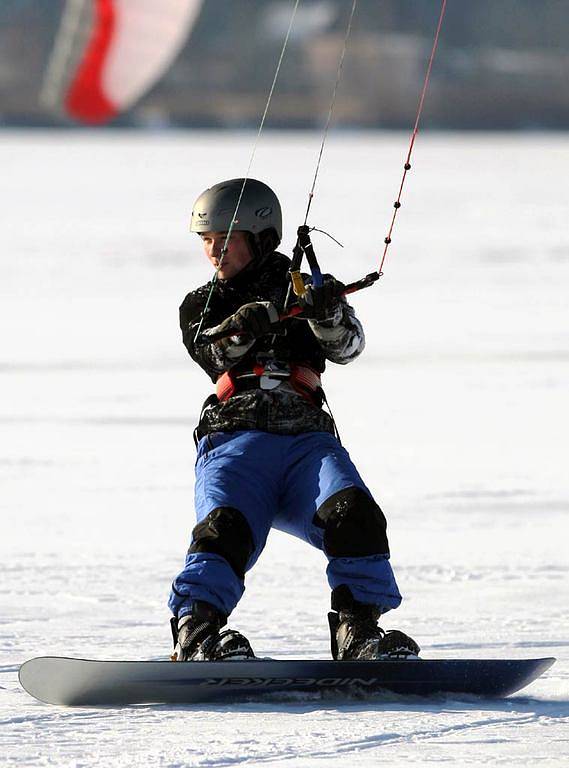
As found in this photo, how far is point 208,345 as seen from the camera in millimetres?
3641

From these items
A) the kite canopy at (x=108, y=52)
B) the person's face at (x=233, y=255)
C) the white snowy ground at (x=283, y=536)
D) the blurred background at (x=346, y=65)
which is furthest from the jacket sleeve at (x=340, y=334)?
the blurred background at (x=346, y=65)

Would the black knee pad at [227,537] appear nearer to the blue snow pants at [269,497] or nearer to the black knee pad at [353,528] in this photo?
the blue snow pants at [269,497]

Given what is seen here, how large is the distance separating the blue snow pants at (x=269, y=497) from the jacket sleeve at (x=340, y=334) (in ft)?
0.56

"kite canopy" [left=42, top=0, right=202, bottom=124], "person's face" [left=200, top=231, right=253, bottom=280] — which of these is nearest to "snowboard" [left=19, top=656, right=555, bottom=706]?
"person's face" [left=200, top=231, right=253, bottom=280]

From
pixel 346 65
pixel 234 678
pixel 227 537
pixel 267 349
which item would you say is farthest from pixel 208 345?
pixel 346 65

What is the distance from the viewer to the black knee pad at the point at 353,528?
135 inches

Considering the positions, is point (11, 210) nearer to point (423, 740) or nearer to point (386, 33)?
point (423, 740)

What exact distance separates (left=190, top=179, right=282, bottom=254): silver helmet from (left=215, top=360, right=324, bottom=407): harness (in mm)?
271

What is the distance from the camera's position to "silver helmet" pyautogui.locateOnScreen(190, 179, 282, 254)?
148 inches

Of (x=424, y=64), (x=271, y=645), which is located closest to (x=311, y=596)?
(x=271, y=645)

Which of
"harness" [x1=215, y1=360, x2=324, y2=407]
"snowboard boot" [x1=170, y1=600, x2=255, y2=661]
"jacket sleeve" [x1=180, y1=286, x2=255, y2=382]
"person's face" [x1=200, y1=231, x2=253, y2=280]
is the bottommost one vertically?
"snowboard boot" [x1=170, y1=600, x2=255, y2=661]

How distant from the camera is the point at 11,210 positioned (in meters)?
18.2

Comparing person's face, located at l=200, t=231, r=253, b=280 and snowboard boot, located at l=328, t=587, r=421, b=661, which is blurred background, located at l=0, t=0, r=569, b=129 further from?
snowboard boot, located at l=328, t=587, r=421, b=661

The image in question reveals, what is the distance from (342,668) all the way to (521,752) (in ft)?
1.44
